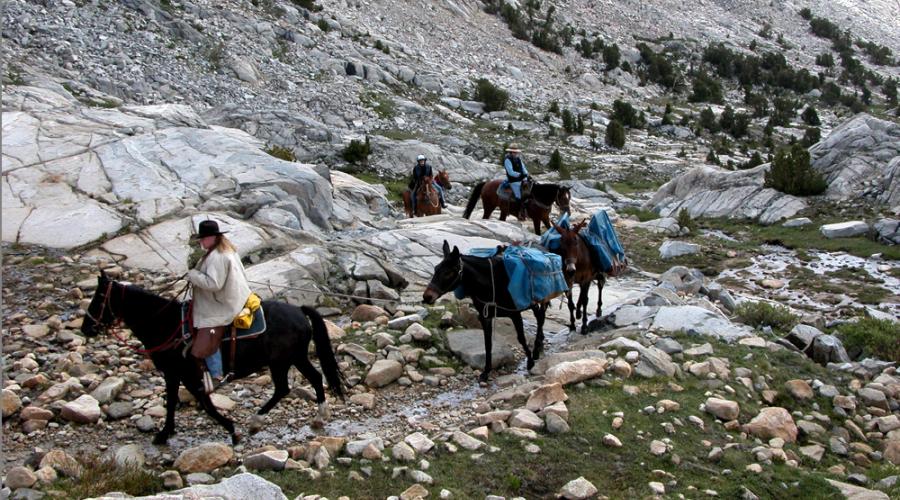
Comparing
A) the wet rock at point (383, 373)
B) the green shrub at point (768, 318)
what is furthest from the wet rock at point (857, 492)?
the green shrub at point (768, 318)

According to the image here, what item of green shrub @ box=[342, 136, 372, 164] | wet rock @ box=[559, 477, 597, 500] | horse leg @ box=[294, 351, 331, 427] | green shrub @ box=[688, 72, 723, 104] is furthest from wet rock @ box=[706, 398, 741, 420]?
green shrub @ box=[688, 72, 723, 104]

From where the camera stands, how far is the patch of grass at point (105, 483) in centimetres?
524

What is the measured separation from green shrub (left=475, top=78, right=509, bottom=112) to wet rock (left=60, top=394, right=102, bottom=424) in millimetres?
32155

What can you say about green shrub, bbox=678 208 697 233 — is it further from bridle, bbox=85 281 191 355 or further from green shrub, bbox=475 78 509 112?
green shrub, bbox=475 78 509 112

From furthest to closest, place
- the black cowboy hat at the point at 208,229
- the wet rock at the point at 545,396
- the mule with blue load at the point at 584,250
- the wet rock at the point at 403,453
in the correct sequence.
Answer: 1. the mule with blue load at the point at 584,250
2. the wet rock at the point at 545,396
3. the black cowboy hat at the point at 208,229
4. the wet rock at the point at 403,453

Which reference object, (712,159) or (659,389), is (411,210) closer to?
(659,389)

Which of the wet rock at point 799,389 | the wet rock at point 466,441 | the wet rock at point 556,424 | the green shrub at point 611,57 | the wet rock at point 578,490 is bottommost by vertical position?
the wet rock at point 466,441

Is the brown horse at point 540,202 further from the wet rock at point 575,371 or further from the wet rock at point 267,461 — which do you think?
the wet rock at point 267,461

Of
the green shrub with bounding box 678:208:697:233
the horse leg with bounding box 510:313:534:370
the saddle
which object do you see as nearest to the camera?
the saddle

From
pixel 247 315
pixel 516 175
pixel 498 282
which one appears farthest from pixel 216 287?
pixel 516 175

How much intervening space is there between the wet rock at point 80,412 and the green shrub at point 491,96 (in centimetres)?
3215

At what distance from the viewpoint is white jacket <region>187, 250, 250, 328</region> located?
631 centimetres

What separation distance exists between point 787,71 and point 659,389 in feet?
181

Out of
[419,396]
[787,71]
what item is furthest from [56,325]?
[787,71]
